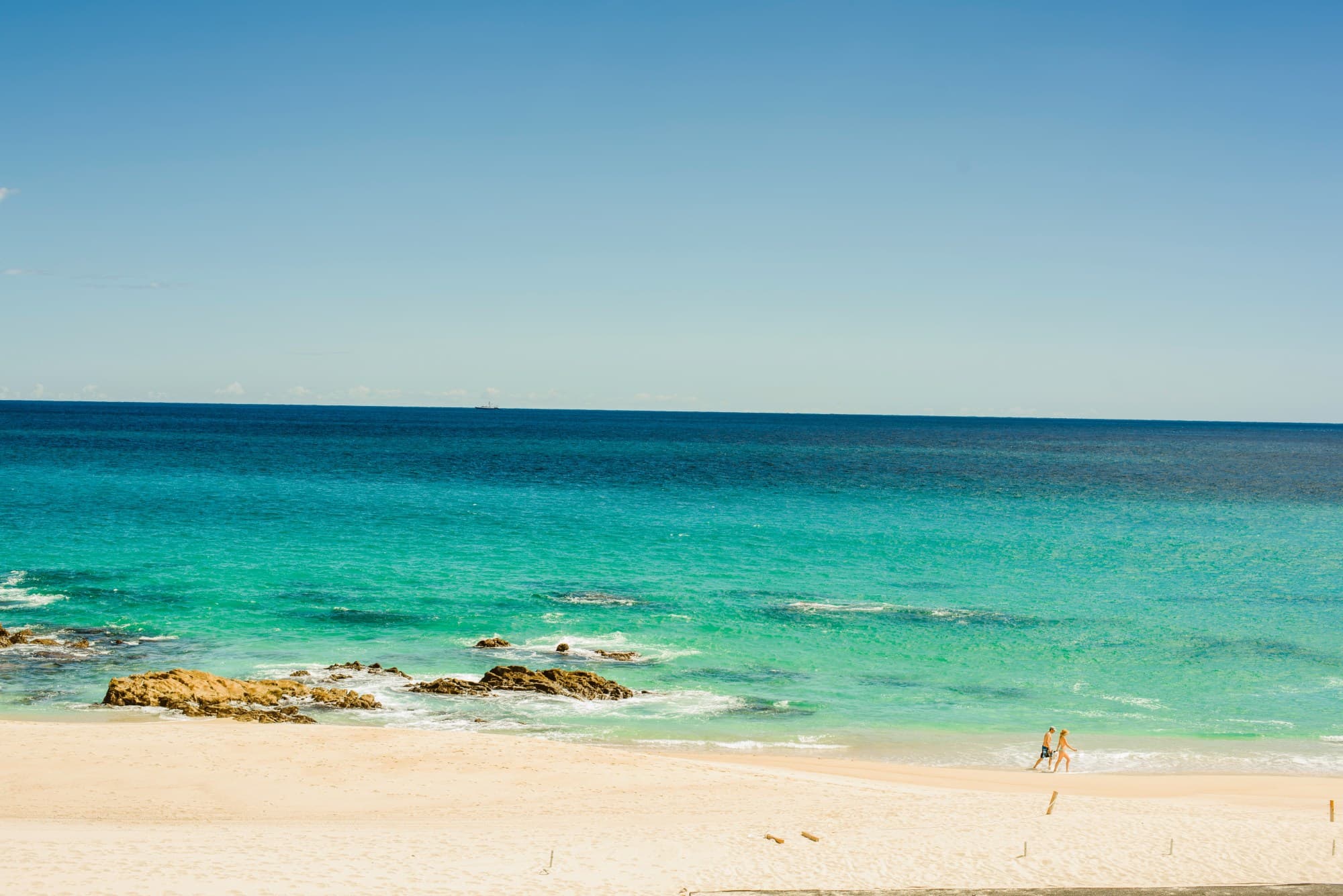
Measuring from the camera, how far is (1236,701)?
94.1ft

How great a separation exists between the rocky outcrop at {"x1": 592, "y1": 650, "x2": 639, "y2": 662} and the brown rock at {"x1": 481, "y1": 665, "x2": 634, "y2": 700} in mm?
2660

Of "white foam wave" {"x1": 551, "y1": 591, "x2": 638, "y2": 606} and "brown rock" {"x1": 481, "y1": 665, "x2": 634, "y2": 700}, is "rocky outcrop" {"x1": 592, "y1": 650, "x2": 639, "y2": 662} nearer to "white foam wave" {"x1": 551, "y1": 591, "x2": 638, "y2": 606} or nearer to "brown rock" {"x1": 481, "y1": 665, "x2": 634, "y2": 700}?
"brown rock" {"x1": 481, "y1": 665, "x2": 634, "y2": 700}

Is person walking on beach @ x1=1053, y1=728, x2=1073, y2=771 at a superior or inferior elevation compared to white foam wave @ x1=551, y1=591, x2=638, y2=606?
inferior

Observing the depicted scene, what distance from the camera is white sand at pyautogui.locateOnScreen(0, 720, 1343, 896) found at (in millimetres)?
15023

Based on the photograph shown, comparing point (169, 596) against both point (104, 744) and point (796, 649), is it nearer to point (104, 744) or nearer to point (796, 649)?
point (104, 744)

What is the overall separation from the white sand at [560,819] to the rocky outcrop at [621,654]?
8.03m

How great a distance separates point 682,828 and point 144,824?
33.2 feet

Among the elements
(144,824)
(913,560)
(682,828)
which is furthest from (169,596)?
(913,560)

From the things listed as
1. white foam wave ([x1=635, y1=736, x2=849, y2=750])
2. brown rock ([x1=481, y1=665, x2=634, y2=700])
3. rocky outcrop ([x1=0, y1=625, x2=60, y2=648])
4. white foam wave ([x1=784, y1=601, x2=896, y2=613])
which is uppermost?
white foam wave ([x1=784, y1=601, x2=896, y2=613])

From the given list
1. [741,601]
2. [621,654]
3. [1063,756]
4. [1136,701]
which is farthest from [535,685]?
[1136,701]

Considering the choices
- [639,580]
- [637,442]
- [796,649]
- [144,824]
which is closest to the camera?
[144,824]

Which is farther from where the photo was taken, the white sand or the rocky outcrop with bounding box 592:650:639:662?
the rocky outcrop with bounding box 592:650:639:662

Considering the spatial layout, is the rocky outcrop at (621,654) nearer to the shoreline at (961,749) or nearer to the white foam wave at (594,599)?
the white foam wave at (594,599)

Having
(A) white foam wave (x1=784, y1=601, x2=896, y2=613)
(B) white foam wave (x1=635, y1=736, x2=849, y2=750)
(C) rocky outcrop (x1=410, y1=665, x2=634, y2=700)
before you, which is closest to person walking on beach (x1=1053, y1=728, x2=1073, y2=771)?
(B) white foam wave (x1=635, y1=736, x2=849, y2=750)
